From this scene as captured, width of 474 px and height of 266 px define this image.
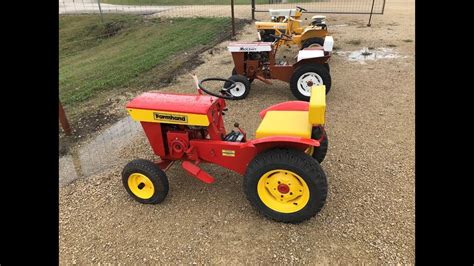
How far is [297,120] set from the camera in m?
3.06

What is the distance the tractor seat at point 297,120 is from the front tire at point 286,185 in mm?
165

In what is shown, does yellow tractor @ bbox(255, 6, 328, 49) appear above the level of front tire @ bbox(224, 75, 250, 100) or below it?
above

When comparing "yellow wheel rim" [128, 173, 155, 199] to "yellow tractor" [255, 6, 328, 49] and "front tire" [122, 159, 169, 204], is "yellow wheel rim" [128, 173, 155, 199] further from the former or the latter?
"yellow tractor" [255, 6, 328, 49]

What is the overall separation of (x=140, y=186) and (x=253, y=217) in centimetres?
113

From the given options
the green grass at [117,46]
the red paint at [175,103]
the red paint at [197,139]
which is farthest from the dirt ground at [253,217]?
the green grass at [117,46]

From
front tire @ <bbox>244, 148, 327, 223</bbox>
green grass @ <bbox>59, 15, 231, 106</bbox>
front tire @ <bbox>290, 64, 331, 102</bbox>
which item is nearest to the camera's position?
front tire @ <bbox>244, 148, 327, 223</bbox>

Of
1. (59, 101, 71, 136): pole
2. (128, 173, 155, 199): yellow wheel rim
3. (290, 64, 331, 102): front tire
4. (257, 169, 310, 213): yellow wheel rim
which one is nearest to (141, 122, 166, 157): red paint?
(128, 173, 155, 199): yellow wheel rim

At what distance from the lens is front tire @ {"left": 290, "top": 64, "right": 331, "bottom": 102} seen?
529 centimetres

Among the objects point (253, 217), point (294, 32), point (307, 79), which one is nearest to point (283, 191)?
point (253, 217)

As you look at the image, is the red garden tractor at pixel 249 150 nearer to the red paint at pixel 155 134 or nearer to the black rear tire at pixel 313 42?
the red paint at pixel 155 134

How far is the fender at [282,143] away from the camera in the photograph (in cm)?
270

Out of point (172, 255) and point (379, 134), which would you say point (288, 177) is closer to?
point (172, 255)

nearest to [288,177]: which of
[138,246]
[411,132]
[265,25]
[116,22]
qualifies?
[138,246]

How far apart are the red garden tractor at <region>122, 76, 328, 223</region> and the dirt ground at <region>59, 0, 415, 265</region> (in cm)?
22
